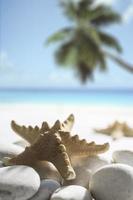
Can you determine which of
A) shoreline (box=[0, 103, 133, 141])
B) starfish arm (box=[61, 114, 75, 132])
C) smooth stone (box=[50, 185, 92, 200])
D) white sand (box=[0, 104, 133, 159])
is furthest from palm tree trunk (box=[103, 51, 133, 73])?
smooth stone (box=[50, 185, 92, 200])

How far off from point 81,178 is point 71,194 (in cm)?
16

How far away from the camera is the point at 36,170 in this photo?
1190 millimetres

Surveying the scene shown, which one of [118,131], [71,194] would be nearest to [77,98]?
[118,131]

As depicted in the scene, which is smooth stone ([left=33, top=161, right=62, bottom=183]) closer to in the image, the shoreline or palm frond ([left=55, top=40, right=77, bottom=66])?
the shoreline

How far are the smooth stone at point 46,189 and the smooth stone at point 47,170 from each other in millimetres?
81

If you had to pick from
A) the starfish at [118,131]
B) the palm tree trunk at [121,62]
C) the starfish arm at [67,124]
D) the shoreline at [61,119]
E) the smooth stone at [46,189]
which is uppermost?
the palm tree trunk at [121,62]

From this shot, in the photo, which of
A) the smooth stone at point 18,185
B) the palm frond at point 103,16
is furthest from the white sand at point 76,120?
the palm frond at point 103,16

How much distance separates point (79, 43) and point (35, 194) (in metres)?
12.6

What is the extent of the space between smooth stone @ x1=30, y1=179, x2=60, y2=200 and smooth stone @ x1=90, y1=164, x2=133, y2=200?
101mm

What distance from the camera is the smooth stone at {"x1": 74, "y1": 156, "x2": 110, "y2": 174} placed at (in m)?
1.23

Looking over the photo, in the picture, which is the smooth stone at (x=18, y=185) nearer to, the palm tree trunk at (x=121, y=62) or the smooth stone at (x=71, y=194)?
the smooth stone at (x=71, y=194)

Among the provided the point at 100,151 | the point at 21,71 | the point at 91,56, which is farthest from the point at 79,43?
the point at 100,151

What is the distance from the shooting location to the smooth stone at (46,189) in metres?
1.06

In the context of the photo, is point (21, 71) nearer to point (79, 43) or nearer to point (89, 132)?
point (79, 43)
